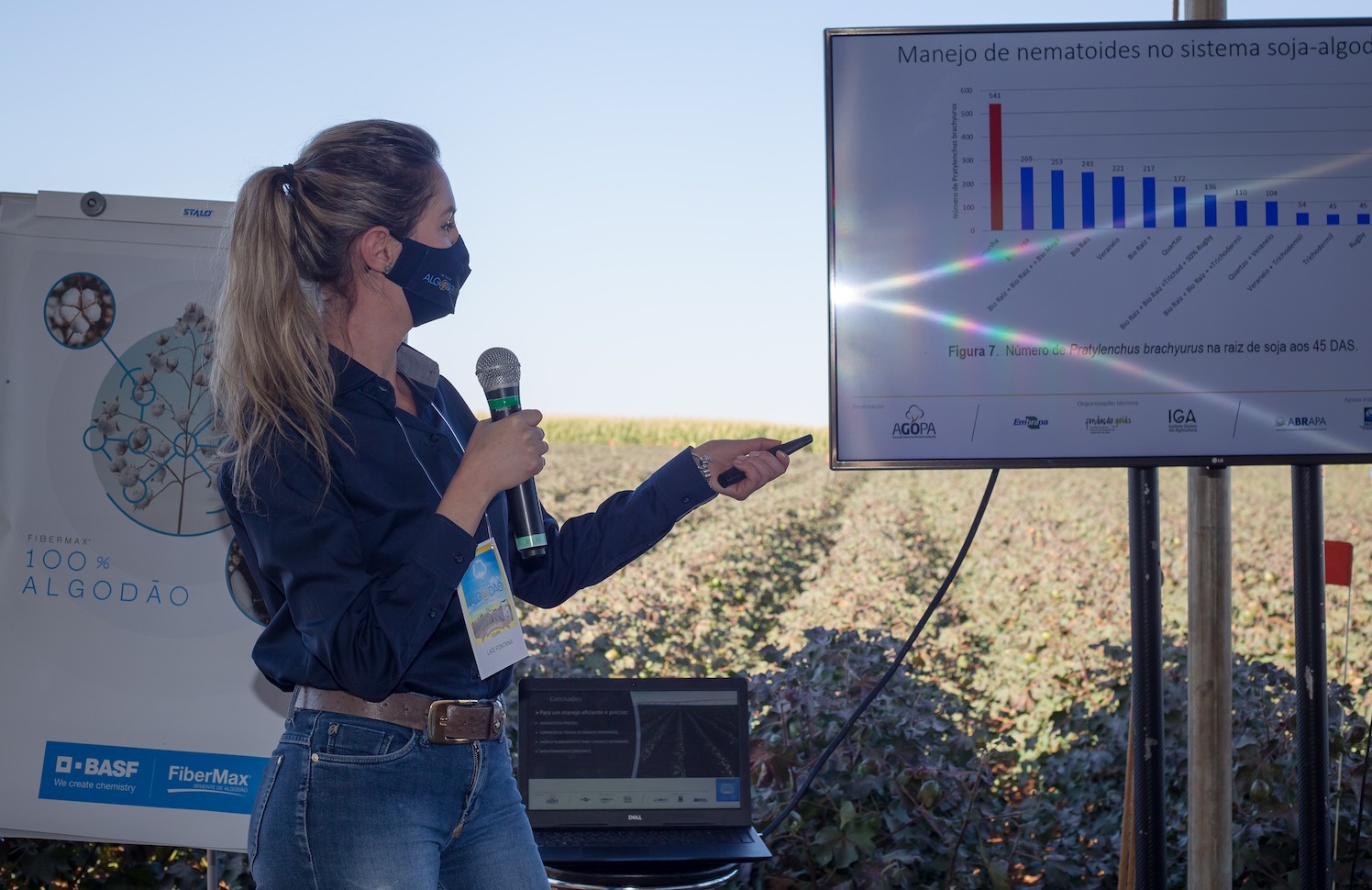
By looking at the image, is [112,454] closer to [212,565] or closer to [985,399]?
[212,565]

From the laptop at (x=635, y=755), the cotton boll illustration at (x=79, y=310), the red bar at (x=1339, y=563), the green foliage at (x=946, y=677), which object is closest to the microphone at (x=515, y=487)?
the laptop at (x=635, y=755)

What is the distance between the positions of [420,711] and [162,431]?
150 cm

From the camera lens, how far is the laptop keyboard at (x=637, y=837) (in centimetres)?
205

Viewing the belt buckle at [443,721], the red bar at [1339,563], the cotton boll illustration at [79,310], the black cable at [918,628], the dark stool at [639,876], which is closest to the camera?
the belt buckle at [443,721]

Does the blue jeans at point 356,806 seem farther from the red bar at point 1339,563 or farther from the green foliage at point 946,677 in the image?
the red bar at point 1339,563

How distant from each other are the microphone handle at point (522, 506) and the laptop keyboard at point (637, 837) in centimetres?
68

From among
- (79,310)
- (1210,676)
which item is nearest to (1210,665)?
(1210,676)

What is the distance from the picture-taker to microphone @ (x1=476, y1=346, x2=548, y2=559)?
1645 mm

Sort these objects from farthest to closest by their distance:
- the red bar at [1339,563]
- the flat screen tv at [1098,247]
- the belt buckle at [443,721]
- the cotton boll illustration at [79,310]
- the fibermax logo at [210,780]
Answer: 1. the red bar at [1339,563]
2. the cotton boll illustration at [79,310]
3. the fibermax logo at [210,780]
4. the flat screen tv at [1098,247]
5. the belt buckle at [443,721]

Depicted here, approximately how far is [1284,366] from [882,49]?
1.02 metres

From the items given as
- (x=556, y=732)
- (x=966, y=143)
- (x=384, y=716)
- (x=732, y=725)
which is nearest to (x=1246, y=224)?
(x=966, y=143)

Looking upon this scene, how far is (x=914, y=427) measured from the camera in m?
2.22

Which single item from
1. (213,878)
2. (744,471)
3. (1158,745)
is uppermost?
(744,471)

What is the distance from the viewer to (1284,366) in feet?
7.29
